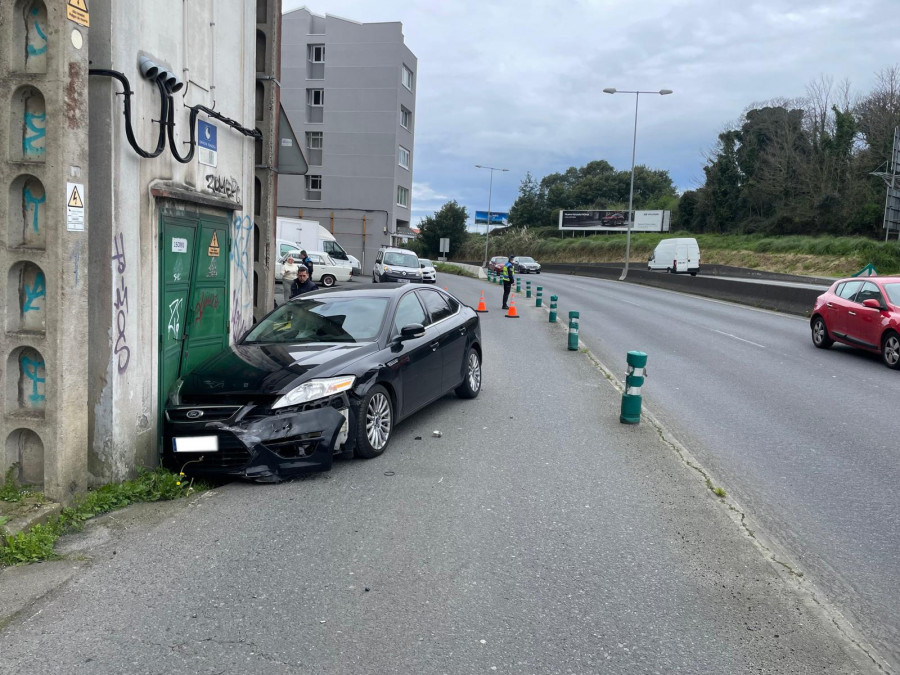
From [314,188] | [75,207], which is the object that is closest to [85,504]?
[75,207]

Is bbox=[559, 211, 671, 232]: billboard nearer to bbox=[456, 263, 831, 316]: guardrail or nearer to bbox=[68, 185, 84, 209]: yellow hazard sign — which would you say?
bbox=[456, 263, 831, 316]: guardrail

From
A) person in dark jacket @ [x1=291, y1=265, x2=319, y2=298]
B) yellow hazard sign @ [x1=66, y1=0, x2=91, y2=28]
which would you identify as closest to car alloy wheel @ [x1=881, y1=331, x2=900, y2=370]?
person in dark jacket @ [x1=291, y1=265, x2=319, y2=298]

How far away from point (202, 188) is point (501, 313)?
605 inches

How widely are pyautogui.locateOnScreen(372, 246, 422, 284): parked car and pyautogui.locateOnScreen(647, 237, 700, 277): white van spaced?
21.9 metres

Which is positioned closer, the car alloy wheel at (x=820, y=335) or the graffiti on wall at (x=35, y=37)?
the graffiti on wall at (x=35, y=37)

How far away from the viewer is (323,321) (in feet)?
24.0

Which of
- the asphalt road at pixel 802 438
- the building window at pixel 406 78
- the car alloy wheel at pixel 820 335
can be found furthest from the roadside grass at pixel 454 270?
the car alloy wheel at pixel 820 335

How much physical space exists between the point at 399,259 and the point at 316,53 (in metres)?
29.0

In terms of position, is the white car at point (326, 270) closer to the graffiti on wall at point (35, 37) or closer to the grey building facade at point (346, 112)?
the grey building facade at point (346, 112)

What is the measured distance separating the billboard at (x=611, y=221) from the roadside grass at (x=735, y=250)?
3.92 feet

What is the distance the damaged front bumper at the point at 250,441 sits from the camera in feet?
18.7

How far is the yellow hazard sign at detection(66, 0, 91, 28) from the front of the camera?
4.82m

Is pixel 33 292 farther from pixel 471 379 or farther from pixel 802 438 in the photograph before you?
pixel 802 438

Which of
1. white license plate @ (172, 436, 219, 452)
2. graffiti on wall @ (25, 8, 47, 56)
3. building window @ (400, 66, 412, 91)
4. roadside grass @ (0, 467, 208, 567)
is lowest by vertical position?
roadside grass @ (0, 467, 208, 567)
